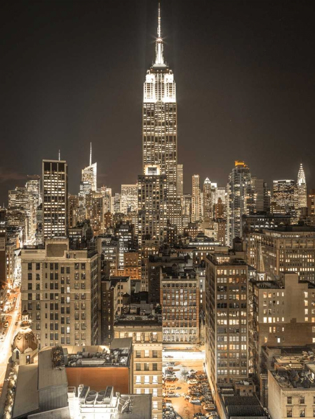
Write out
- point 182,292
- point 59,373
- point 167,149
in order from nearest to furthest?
point 59,373 < point 182,292 < point 167,149

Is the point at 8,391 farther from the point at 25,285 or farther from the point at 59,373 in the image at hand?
the point at 25,285

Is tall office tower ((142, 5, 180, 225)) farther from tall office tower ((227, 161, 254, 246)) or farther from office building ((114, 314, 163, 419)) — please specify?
office building ((114, 314, 163, 419))

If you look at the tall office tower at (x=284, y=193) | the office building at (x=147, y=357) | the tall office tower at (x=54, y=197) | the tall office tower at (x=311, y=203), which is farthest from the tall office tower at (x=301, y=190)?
the office building at (x=147, y=357)

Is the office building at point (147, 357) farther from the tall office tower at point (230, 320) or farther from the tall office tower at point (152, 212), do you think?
the tall office tower at point (152, 212)

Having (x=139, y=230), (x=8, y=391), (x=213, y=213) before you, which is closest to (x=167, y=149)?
(x=139, y=230)

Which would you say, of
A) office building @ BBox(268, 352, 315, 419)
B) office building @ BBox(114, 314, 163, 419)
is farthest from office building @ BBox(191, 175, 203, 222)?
office building @ BBox(268, 352, 315, 419)

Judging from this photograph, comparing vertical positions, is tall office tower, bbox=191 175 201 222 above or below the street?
above
